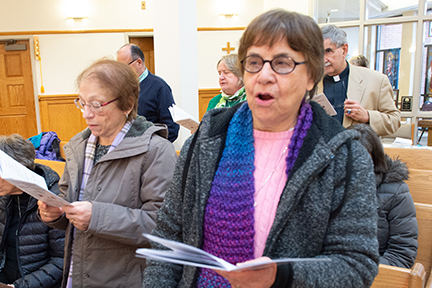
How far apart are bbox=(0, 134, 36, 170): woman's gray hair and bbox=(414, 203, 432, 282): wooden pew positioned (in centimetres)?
231

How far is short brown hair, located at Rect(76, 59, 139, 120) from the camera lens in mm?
1536

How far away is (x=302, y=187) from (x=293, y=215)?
0.26ft

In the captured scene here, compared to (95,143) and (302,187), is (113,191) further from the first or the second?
(302,187)

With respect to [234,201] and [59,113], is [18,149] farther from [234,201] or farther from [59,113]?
[59,113]

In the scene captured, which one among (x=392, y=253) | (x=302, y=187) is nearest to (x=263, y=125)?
(x=302, y=187)

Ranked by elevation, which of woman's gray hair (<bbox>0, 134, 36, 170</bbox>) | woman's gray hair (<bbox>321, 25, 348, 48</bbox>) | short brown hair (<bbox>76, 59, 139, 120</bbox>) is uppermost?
woman's gray hair (<bbox>321, 25, 348, 48</bbox>)

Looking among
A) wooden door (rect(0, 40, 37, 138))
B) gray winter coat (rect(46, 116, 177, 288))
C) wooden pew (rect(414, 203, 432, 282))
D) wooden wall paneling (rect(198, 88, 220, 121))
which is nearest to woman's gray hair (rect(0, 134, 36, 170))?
gray winter coat (rect(46, 116, 177, 288))

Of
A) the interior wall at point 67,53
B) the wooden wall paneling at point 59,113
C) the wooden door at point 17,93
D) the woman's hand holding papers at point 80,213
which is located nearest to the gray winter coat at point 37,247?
the woman's hand holding papers at point 80,213

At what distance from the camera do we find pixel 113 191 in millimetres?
1477

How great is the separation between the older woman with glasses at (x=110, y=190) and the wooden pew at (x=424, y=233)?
1541mm

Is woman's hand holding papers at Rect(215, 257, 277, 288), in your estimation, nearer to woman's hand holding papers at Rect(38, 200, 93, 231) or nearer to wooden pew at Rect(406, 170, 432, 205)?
woman's hand holding papers at Rect(38, 200, 93, 231)

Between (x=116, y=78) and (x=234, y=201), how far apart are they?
2.97 feet

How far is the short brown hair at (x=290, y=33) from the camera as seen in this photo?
0.89m

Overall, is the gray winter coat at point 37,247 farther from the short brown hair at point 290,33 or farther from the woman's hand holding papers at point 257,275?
the short brown hair at point 290,33
